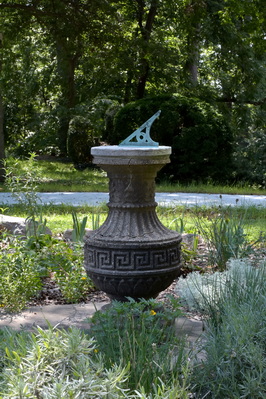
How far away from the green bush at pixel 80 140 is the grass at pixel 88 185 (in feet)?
1.23

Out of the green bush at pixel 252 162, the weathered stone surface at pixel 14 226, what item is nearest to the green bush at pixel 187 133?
the green bush at pixel 252 162

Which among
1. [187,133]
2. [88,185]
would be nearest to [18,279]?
[88,185]

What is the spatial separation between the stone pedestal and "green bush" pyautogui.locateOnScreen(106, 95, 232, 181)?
984 centimetres

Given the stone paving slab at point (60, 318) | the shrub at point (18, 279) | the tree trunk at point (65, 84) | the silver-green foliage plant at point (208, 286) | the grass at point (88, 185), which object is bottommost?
the grass at point (88, 185)

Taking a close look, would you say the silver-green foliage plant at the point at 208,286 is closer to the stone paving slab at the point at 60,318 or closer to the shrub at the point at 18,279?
the stone paving slab at the point at 60,318

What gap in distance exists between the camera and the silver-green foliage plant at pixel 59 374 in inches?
90.3

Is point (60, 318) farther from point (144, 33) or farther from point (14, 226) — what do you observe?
point (144, 33)

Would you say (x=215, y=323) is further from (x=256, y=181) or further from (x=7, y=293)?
(x=256, y=181)

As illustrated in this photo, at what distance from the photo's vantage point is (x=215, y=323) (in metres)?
3.57

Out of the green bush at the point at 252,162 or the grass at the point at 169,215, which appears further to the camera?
the green bush at the point at 252,162

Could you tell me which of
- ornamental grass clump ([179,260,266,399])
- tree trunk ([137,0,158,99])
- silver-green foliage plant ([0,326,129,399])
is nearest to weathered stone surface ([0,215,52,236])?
ornamental grass clump ([179,260,266,399])

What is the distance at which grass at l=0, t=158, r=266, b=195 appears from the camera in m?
12.4

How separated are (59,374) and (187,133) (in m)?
12.1

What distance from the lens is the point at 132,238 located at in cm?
434
